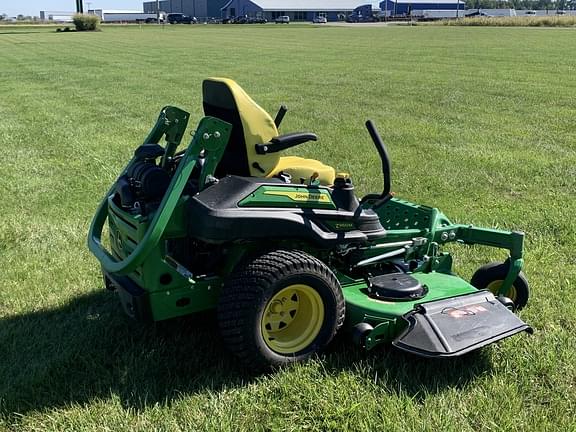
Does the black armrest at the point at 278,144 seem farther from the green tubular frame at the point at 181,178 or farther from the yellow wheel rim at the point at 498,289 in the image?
the yellow wheel rim at the point at 498,289

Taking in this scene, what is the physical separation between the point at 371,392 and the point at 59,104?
39.7 ft

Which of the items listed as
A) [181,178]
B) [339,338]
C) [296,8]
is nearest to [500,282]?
[339,338]

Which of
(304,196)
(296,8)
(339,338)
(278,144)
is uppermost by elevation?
(296,8)

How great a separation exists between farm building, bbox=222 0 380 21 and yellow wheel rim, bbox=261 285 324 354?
4419 inches

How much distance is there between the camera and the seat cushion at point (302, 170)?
3.74 m

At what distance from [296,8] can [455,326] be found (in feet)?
381

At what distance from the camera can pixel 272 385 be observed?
326 centimetres

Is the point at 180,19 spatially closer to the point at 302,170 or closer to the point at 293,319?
the point at 302,170

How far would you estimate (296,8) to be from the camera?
373 feet

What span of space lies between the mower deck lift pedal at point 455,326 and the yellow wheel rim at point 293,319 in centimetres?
43

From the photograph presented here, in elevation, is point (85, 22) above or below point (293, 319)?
above

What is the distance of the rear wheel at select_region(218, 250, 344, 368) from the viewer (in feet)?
10.3

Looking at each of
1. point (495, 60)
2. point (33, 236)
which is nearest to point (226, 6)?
point (495, 60)

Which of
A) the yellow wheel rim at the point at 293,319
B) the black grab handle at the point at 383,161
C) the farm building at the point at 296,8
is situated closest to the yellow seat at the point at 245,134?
the black grab handle at the point at 383,161
